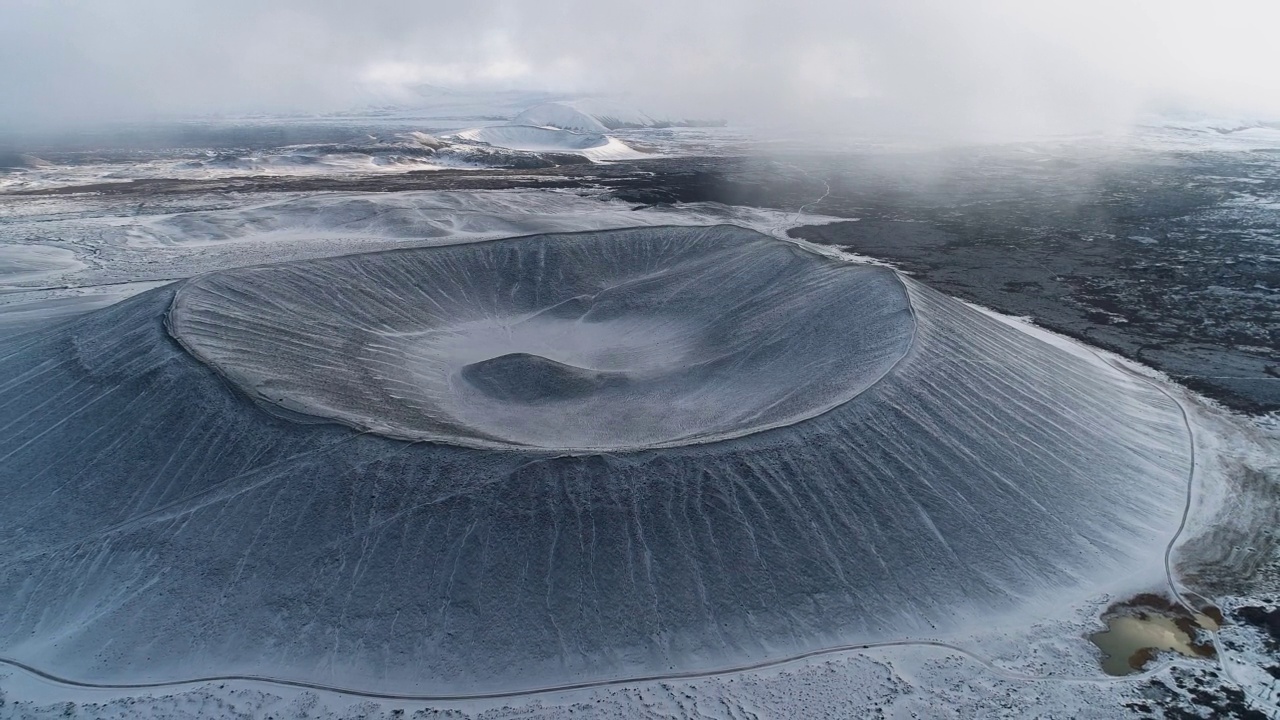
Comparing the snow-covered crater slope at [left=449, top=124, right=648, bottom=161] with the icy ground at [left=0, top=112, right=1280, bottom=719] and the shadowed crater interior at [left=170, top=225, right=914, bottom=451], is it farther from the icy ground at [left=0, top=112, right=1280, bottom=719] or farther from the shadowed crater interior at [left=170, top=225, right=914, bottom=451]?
the icy ground at [left=0, top=112, right=1280, bottom=719]

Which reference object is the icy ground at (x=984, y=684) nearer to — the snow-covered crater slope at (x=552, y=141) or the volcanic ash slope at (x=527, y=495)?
the volcanic ash slope at (x=527, y=495)

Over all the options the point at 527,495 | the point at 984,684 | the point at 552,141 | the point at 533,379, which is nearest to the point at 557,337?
the point at 533,379

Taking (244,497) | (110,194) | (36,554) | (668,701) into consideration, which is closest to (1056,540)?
(668,701)

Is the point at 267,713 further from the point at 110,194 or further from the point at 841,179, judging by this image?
the point at 841,179

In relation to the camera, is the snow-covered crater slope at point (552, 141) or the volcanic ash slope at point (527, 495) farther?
the snow-covered crater slope at point (552, 141)

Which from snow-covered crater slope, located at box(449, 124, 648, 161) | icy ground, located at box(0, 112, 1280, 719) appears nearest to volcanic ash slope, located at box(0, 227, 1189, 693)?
icy ground, located at box(0, 112, 1280, 719)

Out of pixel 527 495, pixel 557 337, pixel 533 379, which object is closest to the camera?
pixel 527 495

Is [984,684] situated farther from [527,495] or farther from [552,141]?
[552,141]

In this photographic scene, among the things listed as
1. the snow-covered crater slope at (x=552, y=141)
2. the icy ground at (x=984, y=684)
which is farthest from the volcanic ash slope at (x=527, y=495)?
the snow-covered crater slope at (x=552, y=141)
